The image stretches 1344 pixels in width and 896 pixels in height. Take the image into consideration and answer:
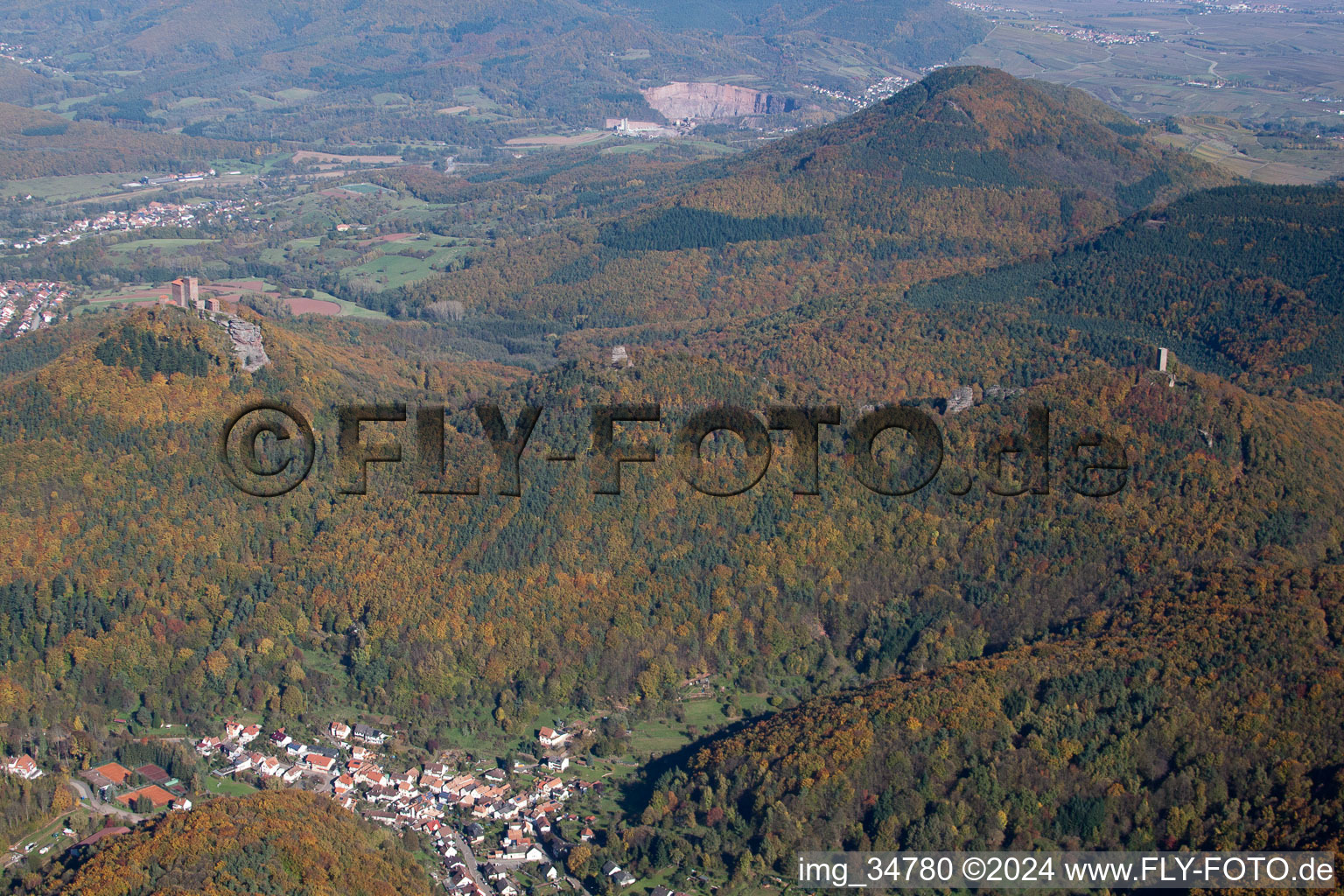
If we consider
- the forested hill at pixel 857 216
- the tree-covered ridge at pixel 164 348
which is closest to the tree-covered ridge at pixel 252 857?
the tree-covered ridge at pixel 164 348

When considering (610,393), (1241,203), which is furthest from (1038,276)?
(610,393)

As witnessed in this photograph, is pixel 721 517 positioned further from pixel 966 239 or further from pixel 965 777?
pixel 966 239

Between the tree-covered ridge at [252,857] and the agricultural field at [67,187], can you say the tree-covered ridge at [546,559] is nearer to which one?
the tree-covered ridge at [252,857]

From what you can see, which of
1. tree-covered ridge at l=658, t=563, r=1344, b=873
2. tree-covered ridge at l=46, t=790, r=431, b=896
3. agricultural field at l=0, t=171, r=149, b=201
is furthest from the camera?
agricultural field at l=0, t=171, r=149, b=201

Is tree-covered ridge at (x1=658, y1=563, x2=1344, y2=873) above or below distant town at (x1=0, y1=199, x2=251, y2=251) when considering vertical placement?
below

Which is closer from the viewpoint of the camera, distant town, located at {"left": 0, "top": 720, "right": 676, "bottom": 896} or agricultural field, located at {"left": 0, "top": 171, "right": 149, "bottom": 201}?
distant town, located at {"left": 0, "top": 720, "right": 676, "bottom": 896}

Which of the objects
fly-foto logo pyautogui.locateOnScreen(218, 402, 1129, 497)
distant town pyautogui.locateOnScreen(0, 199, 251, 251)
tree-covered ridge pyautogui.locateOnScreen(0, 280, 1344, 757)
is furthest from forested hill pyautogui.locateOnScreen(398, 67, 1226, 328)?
tree-covered ridge pyautogui.locateOnScreen(0, 280, 1344, 757)

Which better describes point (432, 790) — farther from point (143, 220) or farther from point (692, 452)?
point (143, 220)

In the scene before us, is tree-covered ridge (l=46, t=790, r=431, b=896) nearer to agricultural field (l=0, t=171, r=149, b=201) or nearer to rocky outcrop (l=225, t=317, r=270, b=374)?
rocky outcrop (l=225, t=317, r=270, b=374)
